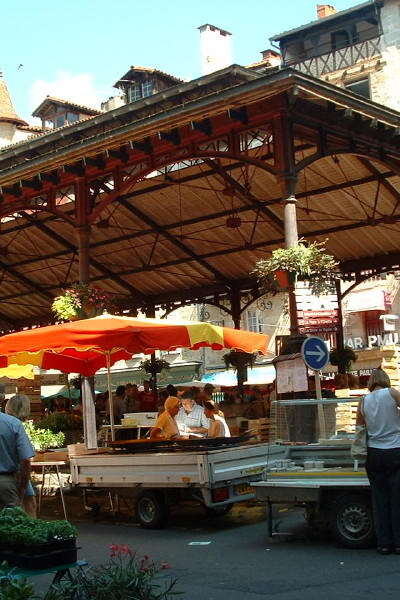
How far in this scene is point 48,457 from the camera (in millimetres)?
12109

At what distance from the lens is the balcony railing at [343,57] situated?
39.6 metres

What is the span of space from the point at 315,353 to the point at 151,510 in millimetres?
2755

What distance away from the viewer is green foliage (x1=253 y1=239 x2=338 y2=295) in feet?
39.3

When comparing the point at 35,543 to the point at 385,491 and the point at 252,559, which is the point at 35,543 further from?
the point at 385,491

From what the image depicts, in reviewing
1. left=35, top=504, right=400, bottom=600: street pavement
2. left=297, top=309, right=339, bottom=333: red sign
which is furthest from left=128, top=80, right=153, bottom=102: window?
left=35, top=504, right=400, bottom=600: street pavement

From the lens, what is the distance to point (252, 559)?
26.0ft

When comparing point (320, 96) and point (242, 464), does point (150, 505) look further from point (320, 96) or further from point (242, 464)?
point (320, 96)

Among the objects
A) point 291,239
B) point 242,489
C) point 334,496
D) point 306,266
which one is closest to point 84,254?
point 291,239

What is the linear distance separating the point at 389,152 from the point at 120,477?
7499mm

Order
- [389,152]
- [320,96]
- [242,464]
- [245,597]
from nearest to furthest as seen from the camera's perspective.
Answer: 1. [245,597]
2. [242,464]
3. [320,96]
4. [389,152]

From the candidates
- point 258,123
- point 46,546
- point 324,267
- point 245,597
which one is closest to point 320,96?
point 258,123

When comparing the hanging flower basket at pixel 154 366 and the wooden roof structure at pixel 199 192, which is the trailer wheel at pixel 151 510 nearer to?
the wooden roof structure at pixel 199 192

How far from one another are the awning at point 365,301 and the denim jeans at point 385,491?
35336 millimetres

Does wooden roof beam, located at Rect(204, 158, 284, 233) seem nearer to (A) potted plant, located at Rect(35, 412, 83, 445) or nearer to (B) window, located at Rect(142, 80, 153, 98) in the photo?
(A) potted plant, located at Rect(35, 412, 83, 445)
